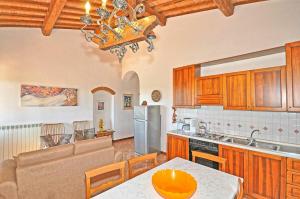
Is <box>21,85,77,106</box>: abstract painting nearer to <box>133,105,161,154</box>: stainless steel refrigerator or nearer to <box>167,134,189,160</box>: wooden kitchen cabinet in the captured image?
<box>133,105,161,154</box>: stainless steel refrigerator

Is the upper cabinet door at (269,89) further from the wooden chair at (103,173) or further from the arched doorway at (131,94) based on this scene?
the arched doorway at (131,94)

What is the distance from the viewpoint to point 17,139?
4383 mm

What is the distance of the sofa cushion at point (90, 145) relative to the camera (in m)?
2.58

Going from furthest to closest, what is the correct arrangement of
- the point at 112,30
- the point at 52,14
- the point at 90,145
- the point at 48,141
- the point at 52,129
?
1. the point at 52,129
2. the point at 48,141
3. the point at 52,14
4. the point at 90,145
5. the point at 112,30

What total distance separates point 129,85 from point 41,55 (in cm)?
327

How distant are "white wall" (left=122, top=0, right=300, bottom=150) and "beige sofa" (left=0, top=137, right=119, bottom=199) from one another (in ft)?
8.92

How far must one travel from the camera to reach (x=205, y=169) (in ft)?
5.91

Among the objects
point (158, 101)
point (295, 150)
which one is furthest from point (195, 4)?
point (295, 150)

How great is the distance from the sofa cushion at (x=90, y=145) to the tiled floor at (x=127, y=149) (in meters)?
1.45

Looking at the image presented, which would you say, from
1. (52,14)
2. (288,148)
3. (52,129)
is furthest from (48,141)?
(288,148)

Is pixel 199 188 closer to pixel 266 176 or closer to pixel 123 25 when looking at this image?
pixel 266 176

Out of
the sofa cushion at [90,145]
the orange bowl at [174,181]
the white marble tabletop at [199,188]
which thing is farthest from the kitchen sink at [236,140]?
the sofa cushion at [90,145]

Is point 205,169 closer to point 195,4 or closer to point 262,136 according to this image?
point 262,136

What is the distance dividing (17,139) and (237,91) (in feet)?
17.8
